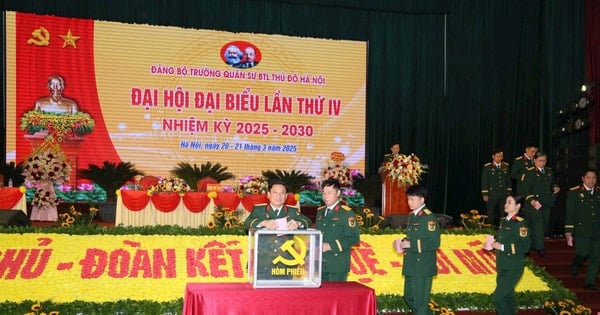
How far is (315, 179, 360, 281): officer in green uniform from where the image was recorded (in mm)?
5094

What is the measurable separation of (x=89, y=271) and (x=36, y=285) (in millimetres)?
536

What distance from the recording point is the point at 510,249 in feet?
18.3

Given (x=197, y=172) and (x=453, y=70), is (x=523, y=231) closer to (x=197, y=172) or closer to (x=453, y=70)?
(x=197, y=172)

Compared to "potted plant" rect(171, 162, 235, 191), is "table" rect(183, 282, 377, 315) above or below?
below

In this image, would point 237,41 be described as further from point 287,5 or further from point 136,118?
point 136,118

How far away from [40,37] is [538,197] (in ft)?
28.3

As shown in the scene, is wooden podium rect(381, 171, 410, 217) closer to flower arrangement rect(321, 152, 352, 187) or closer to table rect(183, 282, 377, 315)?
flower arrangement rect(321, 152, 352, 187)

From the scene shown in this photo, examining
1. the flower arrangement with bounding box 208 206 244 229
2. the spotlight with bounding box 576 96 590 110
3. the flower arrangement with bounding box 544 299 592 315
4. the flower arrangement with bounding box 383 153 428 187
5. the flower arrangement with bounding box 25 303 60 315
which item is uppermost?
the spotlight with bounding box 576 96 590 110

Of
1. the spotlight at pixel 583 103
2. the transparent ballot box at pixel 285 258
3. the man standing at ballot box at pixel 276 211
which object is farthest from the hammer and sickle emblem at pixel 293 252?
the spotlight at pixel 583 103

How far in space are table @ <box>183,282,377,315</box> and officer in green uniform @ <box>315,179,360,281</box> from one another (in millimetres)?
1086

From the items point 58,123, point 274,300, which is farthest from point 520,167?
point 58,123

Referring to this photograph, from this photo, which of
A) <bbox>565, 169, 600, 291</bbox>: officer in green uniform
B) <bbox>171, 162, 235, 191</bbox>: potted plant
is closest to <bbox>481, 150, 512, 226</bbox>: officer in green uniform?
<bbox>565, 169, 600, 291</bbox>: officer in green uniform

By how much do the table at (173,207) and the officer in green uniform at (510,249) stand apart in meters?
4.17

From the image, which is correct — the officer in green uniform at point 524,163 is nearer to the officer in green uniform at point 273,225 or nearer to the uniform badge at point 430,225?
the uniform badge at point 430,225
